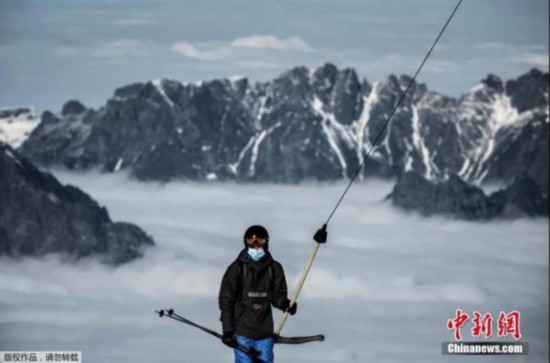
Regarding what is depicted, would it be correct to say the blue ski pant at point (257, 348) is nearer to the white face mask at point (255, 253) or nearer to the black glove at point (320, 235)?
the white face mask at point (255, 253)

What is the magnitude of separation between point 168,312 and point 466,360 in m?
170

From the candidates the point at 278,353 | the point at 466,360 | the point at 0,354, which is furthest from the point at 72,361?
the point at 466,360

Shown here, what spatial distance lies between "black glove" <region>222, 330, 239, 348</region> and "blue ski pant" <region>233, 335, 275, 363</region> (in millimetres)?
159

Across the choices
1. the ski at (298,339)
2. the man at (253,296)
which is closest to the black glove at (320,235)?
the man at (253,296)

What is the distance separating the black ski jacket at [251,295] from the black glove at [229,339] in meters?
0.06

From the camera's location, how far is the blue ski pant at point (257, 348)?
59.3 ft

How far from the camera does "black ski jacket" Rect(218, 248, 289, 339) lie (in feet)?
58.6

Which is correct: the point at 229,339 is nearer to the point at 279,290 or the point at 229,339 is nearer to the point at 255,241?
the point at 279,290

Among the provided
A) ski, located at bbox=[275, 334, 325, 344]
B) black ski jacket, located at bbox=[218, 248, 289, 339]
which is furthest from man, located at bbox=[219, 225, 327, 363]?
ski, located at bbox=[275, 334, 325, 344]

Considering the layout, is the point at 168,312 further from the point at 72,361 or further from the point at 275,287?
the point at 72,361

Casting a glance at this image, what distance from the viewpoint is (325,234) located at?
18344 mm

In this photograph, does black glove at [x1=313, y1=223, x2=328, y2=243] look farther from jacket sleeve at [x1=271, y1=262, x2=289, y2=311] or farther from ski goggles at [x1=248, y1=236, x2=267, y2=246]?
ski goggles at [x1=248, y1=236, x2=267, y2=246]

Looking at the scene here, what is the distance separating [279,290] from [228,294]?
704 mm

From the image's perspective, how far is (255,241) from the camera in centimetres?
1794
